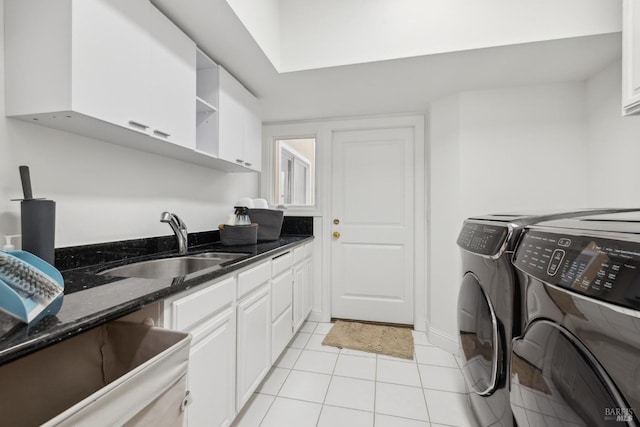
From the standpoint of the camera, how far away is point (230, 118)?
1.94 metres

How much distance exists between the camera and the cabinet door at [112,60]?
988 millimetres

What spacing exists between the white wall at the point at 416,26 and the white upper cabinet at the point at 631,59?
30cm

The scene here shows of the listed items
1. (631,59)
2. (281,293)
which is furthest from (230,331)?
(631,59)

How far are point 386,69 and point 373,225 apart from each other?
1501 mm

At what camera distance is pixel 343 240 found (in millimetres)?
3000

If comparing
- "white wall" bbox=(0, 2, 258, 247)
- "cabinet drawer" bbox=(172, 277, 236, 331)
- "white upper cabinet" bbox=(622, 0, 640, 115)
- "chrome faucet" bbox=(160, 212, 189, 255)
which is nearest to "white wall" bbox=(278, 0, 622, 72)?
"white upper cabinet" bbox=(622, 0, 640, 115)

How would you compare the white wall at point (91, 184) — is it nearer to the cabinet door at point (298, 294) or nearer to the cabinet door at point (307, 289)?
the cabinet door at point (298, 294)

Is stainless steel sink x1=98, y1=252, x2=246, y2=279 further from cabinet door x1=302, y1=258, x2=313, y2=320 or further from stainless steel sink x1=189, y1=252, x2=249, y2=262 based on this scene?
cabinet door x1=302, y1=258, x2=313, y2=320

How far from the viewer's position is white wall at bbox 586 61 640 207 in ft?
5.58

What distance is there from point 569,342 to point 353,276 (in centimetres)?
236

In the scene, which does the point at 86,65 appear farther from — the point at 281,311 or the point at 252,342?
the point at 281,311

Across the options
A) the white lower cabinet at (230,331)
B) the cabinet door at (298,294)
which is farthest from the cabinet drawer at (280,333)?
the cabinet door at (298,294)

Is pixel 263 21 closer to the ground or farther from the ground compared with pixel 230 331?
farther from the ground

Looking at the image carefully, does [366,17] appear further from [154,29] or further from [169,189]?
[169,189]
